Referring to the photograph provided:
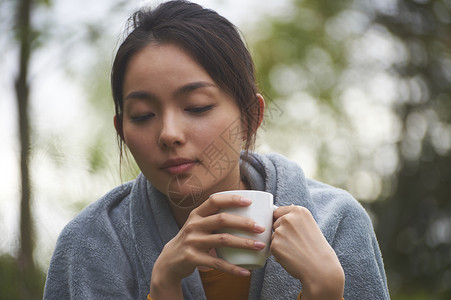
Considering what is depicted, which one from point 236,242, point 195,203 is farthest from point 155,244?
point 236,242

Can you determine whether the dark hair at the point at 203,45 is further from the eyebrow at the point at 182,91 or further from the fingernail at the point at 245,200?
the fingernail at the point at 245,200

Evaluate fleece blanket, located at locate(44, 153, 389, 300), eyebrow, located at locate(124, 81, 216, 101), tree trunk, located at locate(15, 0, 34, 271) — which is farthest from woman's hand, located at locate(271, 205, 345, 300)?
tree trunk, located at locate(15, 0, 34, 271)

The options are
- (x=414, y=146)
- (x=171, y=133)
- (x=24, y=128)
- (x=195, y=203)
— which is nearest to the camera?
(x=171, y=133)

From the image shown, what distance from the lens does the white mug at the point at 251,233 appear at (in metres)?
1.16

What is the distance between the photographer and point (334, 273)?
1182 millimetres

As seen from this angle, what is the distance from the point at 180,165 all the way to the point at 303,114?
216 inches

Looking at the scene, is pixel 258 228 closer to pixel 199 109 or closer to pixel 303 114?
pixel 199 109

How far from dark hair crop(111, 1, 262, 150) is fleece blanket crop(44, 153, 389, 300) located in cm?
27

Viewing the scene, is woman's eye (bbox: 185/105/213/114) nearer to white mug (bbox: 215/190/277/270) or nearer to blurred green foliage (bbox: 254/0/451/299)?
white mug (bbox: 215/190/277/270)

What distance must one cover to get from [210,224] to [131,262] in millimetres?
642

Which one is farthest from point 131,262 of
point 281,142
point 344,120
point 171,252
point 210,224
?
point 344,120

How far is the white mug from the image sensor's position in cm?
116

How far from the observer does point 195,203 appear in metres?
1.63

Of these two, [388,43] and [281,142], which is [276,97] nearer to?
[281,142]
